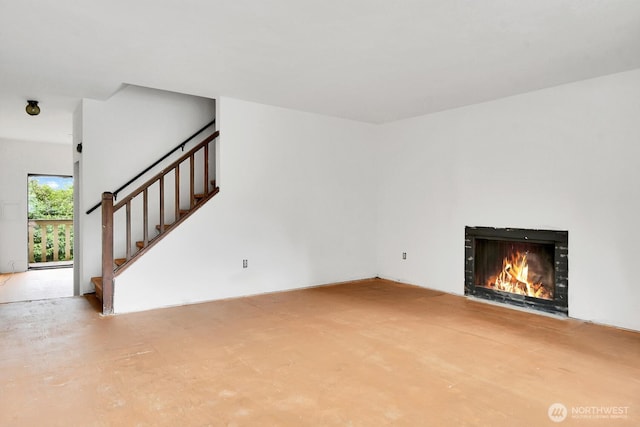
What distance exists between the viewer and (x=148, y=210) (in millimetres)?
5492

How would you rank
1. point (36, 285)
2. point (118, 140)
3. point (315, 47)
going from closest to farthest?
1. point (315, 47)
2. point (118, 140)
3. point (36, 285)

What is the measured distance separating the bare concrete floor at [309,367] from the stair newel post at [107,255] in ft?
0.68

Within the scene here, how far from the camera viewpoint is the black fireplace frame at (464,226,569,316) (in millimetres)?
4184

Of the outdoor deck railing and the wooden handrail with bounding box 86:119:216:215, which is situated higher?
the wooden handrail with bounding box 86:119:216:215

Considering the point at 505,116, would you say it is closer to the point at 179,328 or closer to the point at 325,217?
the point at 325,217

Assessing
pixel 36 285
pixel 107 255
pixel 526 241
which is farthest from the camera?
pixel 36 285

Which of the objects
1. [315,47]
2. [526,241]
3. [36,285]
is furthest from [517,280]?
[36,285]

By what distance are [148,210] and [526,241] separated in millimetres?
4885

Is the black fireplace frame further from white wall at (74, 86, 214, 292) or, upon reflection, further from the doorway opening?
the doorway opening

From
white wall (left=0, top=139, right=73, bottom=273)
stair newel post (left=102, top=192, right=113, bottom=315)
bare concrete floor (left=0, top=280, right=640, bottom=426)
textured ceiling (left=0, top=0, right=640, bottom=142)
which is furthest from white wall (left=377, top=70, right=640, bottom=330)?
white wall (left=0, top=139, right=73, bottom=273)

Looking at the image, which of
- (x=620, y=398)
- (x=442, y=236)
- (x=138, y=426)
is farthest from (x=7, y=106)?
(x=620, y=398)

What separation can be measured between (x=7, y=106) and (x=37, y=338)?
363cm

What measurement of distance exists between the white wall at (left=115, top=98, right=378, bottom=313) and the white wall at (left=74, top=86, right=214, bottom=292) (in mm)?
1122

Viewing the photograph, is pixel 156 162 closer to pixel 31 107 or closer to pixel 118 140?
pixel 118 140
